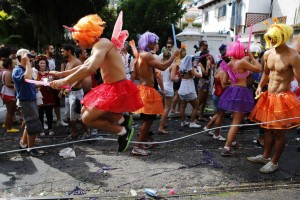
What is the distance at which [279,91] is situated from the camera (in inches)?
173

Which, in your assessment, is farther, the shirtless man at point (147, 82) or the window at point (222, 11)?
the window at point (222, 11)

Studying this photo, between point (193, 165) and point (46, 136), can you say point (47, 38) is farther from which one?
point (193, 165)

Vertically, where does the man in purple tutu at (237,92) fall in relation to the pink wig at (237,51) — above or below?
below

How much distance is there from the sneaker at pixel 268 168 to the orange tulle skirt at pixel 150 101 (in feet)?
6.10

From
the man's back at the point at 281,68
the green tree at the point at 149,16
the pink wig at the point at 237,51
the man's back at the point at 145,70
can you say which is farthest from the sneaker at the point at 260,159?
the green tree at the point at 149,16

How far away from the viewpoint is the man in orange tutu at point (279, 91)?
4.20 metres

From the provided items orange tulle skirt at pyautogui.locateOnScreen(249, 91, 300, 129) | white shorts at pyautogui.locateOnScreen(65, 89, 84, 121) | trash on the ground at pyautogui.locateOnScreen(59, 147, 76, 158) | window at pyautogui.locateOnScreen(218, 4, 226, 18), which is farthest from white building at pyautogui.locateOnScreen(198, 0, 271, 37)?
trash on the ground at pyautogui.locateOnScreen(59, 147, 76, 158)

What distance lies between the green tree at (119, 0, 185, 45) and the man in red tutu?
831 inches

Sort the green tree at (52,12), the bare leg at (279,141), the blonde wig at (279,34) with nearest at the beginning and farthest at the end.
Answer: the blonde wig at (279,34) < the bare leg at (279,141) < the green tree at (52,12)

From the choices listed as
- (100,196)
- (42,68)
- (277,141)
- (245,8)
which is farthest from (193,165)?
(245,8)

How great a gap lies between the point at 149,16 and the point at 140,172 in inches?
854

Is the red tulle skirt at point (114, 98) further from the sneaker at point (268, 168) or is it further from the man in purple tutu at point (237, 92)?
the sneaker at point (268, 168)

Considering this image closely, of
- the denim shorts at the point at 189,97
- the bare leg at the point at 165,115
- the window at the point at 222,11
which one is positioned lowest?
the bare leg at the point at 165,115

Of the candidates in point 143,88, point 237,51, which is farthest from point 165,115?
point 237,51
